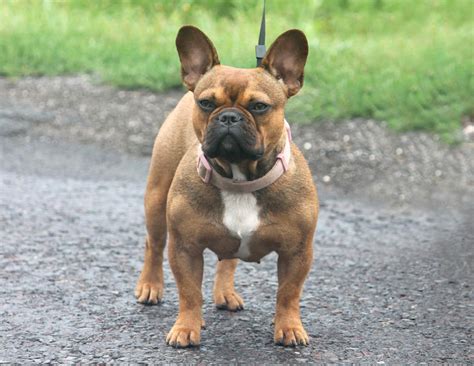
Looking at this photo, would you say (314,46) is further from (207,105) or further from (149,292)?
(207,105)

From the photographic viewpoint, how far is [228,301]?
17.5 ft

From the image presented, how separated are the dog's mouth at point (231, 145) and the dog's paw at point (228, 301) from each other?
47.3 inches

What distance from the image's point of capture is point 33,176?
8.30 meters

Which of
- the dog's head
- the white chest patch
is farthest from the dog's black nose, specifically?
the white chest patch

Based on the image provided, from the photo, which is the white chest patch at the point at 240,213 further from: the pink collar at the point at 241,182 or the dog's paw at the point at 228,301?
the dog's paw at the point at 228,301

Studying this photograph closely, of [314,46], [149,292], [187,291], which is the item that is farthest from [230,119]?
[314,46]

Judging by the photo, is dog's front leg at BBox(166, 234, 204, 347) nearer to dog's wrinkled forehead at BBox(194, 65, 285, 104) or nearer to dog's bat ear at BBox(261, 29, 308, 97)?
dog's wrinkled forehead at BBox(194, 65, 285, 104)

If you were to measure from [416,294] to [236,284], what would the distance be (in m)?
1.02

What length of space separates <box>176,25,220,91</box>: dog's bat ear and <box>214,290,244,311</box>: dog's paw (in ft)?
3.99

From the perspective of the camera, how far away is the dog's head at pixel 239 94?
14.0ft

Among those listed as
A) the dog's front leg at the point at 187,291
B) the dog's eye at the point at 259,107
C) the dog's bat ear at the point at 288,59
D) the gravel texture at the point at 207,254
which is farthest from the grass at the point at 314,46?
the dog's eye at the point at 259,107

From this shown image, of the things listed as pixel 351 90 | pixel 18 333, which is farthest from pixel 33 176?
pixel 18 333

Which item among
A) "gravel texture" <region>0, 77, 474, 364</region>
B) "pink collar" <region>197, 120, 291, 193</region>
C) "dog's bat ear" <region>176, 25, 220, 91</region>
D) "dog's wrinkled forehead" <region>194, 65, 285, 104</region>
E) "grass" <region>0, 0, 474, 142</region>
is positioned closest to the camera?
"dog's wrinkled forehead" <region>194, 65, 285, 104</region>

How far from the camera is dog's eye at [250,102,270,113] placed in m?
4.34
